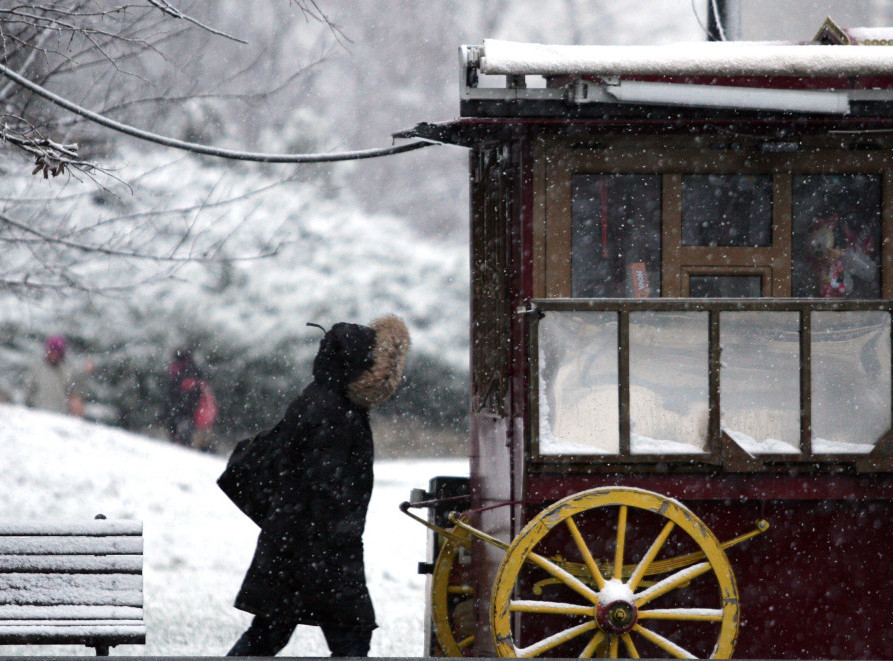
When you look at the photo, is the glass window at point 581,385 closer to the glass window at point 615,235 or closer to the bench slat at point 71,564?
the glass window at point 615,235

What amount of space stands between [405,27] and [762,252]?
20.4 meters

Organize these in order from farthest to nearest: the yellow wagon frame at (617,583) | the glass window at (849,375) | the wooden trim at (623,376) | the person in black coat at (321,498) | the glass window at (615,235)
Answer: the person in black coat at (321,498), the glass window at (615,235), the glass window at (849,375), the wooden trim at (623,376), the yellow wagon frame at (617,583)

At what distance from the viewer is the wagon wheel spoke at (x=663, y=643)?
5.08 m

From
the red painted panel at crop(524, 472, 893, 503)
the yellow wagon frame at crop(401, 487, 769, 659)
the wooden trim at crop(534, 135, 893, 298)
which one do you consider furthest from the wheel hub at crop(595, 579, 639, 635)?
the wooden trim at crop(534, 135, 893, 298)

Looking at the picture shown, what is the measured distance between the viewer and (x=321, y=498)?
5.70 metres

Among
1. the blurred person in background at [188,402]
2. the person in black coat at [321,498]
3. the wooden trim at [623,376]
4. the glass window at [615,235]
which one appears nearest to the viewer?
the wooden trim at [623,376]

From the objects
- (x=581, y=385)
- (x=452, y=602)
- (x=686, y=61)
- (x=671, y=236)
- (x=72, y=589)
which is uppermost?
(x=686, y=61)

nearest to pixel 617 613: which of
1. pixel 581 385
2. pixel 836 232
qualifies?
pixel 581 385

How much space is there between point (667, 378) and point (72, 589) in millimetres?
2929

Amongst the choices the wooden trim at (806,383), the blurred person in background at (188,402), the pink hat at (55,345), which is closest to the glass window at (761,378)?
the wooden trim at (806,383)

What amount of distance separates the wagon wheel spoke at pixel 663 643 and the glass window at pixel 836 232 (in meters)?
1.67

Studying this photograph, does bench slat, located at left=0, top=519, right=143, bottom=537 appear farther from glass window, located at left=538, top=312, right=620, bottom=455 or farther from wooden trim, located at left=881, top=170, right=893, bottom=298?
wooden trim, located at left=881, top=170, right=893, bottom=298

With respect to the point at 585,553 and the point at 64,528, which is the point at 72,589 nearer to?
the point at 64,528

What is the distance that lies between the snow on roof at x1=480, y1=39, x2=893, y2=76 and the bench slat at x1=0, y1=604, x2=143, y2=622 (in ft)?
9.64
